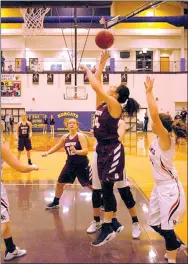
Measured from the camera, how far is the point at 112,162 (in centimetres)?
258

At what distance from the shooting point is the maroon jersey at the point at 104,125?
249cm

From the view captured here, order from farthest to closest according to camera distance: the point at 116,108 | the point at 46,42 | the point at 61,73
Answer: the point at 46,42, the point at 61,73, the point at 116,108

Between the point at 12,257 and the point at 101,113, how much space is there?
1339mm

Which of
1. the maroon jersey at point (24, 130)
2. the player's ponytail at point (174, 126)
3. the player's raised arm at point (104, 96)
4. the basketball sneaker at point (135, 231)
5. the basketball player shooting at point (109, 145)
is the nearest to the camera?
the player's raised arm at point (104, 96)

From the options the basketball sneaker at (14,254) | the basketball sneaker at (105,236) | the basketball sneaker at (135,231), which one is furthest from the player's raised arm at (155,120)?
the basketball sneaker at (14,254)

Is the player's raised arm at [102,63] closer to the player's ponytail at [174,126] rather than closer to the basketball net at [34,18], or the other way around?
the player's ponytail at [174,126]

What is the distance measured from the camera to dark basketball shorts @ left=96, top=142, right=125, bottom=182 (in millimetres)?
2561

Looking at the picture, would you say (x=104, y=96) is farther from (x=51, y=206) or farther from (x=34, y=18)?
(x=34, y=18)

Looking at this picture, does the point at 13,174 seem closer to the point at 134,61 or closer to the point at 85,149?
the point at 85,149

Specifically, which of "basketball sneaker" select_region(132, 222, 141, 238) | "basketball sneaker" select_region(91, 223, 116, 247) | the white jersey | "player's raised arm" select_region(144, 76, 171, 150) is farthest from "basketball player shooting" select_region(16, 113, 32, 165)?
"player's raised arm" select_region(144, 76, 171, 150)

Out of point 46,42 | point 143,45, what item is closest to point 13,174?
Result: point 46,42

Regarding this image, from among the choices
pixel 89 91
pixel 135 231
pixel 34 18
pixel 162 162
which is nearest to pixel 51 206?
pixel 135 231

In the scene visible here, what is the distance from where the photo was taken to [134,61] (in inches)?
636

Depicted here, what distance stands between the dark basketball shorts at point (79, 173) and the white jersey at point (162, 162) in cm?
154
